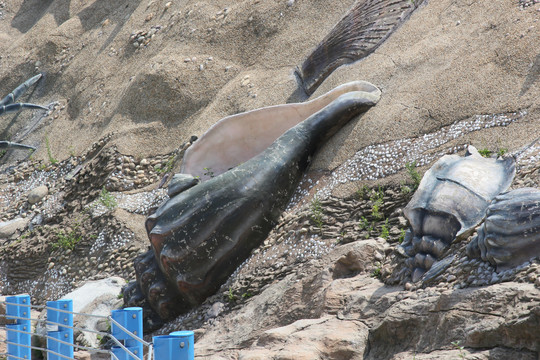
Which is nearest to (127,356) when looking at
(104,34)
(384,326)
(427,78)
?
(384,326)

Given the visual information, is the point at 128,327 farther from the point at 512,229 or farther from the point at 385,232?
the point at 385,232

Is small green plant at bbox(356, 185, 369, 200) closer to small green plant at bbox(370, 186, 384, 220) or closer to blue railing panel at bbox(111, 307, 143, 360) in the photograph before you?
small green plant at bbox(370, 186, 384, 220)

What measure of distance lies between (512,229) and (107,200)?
4.72 m

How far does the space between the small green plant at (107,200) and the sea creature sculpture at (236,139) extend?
42.9 inches

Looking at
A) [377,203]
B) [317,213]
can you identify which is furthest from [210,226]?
[377,203]

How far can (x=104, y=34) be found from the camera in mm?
10148

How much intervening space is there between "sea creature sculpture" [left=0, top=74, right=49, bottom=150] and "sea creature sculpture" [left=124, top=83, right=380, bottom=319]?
4.51 m

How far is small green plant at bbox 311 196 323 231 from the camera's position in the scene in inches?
198

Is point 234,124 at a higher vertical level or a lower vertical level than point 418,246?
higher

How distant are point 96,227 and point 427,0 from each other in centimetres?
408

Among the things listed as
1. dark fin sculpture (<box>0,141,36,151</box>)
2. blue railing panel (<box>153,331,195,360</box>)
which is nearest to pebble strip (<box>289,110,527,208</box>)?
blue railing panel (<box>153,331,195,360</box>)

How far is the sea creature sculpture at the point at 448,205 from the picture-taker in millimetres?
3850

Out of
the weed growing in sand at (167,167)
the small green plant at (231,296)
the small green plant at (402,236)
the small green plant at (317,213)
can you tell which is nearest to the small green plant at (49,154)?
the weed growing in sand at (167,167)

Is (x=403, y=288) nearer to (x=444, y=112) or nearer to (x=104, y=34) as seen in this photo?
A: (x=444, y=112)
